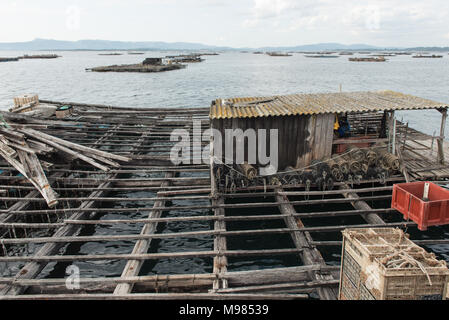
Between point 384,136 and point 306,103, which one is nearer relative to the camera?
point 306,103

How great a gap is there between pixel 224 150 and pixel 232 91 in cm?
4650

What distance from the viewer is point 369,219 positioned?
11078mm

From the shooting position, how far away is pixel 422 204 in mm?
7867

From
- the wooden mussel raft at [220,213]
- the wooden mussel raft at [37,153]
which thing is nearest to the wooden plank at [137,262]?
the wooden mussel raft at [220,213]

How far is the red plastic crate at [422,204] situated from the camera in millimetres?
7883

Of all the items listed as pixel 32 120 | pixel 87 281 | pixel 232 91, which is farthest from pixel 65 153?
pixel 232 91

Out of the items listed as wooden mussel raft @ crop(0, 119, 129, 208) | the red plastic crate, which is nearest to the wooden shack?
the red plastic crate

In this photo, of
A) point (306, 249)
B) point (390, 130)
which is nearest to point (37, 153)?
point (306, 249)

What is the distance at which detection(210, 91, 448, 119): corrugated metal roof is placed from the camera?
490 inches

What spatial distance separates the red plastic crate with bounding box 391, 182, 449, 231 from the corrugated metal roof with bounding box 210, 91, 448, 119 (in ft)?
14.7

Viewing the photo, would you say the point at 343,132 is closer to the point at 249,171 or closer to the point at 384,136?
the point at 384,136

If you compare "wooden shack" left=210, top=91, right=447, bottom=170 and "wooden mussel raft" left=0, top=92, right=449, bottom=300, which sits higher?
"wooden shack" left=210, top=91, right=447, bottom=170

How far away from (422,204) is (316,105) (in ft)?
22.1

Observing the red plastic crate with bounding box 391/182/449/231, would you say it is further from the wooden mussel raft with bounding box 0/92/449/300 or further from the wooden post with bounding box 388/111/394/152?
the wooden post with bounding box 388/111/394/152
